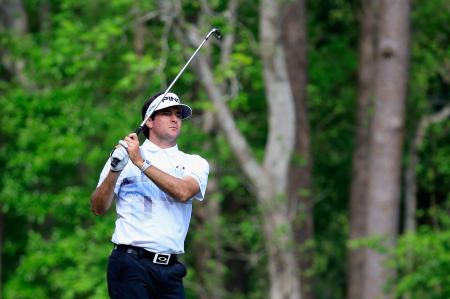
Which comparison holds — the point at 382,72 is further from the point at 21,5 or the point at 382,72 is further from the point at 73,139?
the point at 21,5

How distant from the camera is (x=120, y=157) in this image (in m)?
7.88

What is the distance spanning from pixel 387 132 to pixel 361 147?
12.0 ft

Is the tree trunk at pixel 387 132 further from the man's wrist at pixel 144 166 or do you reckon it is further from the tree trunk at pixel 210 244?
the man's wrist at pixel 144 166

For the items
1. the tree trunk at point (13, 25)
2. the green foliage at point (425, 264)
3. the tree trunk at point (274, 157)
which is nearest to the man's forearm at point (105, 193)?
the green foliage at point (425, 264)

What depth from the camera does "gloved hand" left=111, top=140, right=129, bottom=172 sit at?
7.88 metres

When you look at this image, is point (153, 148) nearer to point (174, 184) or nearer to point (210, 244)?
point (174, 184)

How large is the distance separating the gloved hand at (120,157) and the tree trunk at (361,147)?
61.4 feet

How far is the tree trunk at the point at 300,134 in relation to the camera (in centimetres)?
2502

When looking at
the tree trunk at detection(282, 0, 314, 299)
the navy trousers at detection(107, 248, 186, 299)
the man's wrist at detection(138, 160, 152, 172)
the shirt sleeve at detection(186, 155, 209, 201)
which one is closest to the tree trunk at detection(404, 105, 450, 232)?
the tree trunk at detection(282, 0, 314, 299)

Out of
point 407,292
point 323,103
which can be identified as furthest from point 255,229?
point 323,103

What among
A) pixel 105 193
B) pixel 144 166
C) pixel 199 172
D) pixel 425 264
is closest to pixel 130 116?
pixel 425 264

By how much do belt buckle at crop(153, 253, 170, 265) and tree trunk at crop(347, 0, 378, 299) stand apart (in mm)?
18317

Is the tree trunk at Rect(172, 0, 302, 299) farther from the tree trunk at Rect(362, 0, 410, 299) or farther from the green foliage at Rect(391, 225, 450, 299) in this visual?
the green foliage at Rect(391, 225, 450, 299)

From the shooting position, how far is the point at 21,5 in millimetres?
27750
